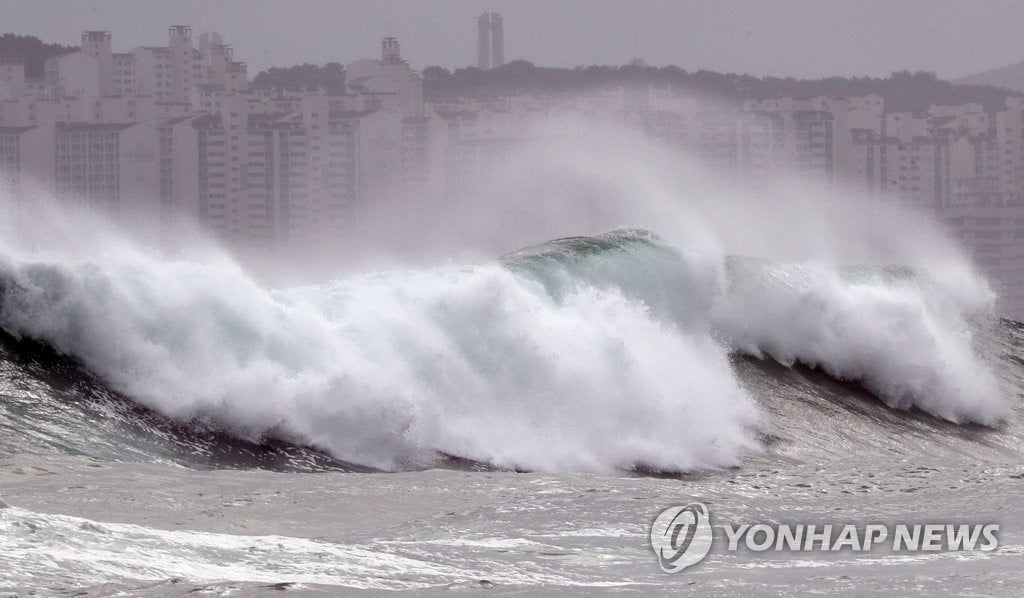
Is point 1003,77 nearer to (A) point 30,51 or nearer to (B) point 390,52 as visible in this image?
(B) point 390,52

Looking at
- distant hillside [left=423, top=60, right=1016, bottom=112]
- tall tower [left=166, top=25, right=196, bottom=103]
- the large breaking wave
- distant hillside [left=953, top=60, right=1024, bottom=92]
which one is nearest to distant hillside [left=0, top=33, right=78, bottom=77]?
tall tower [left=166, top=25, right=196, bottom=103]

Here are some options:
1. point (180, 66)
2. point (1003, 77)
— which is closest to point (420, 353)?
point (180, 66)

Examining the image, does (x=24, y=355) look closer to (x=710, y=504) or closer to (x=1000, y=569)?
(x=710, y=504)

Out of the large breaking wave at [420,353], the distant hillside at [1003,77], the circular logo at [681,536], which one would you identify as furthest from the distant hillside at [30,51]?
the circular logo at [681,536]

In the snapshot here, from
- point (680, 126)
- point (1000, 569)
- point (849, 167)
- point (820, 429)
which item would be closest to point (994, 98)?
point (849, 167)

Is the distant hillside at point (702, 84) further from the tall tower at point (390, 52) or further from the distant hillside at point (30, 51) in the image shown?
the distant hillside at point (30, 51)

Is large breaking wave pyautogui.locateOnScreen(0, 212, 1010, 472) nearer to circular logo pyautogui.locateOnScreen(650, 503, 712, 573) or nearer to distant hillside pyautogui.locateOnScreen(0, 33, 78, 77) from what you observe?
circular logo pyautogui.locateOnScreen(650, 503, 712, 573)
